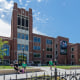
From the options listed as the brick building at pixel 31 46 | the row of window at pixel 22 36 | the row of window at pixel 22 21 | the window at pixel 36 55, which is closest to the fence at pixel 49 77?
the brick building at pixel 31 46

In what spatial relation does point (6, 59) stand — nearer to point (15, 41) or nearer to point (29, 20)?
point (15, 41)

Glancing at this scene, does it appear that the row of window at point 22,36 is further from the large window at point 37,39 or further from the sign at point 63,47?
the sign at point 63,47

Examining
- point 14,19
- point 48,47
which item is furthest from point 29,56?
point 14,19

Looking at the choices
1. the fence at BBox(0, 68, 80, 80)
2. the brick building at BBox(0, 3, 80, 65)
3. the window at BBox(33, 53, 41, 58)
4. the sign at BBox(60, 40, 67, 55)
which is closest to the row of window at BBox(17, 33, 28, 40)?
the brick building at BBox(0, 3, 80, 65)

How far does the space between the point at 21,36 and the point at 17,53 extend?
6298 millimetres

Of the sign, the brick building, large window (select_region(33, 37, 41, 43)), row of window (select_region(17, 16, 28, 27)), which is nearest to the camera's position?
the brick building

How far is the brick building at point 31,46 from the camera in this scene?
41800mm

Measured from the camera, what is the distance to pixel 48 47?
51.4 metres

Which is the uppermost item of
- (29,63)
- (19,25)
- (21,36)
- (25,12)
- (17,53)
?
(25,12)

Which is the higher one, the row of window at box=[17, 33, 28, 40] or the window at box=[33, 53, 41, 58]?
the row of window at box=[17, 33, 28, 40]

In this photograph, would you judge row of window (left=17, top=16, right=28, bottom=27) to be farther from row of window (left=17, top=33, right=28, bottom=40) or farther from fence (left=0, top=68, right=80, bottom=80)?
fence (left=0, top=68, right=80, bottom=80)

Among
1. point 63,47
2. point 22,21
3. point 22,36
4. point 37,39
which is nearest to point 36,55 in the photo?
point 37,39

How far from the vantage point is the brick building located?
137 ft

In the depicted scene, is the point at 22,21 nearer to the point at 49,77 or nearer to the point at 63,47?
the point at 63,47
